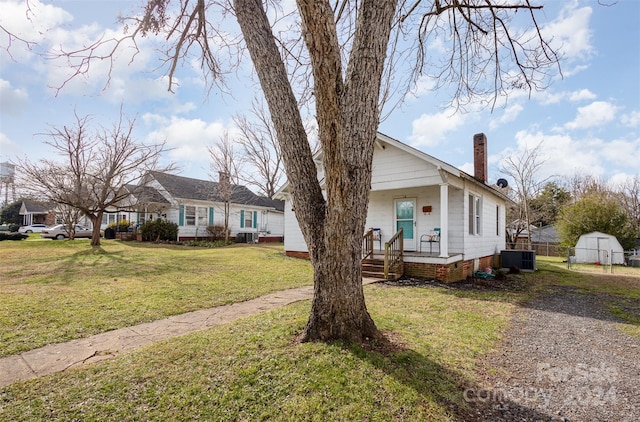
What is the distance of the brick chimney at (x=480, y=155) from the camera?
42.9 ft

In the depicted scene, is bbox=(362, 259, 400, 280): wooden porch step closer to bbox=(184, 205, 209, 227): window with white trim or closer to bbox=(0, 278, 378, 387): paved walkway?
bbox=(0, 278, 378, 387): paved walkway

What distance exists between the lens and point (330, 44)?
2.65m

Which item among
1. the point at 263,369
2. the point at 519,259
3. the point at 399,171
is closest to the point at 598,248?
the point at 519,259

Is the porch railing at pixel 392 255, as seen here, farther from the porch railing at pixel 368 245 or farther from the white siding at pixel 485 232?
the white siding at pixel 485 232

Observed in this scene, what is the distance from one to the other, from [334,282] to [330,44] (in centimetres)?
233

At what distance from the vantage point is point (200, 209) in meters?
22.6

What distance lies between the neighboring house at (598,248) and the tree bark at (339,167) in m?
20.3

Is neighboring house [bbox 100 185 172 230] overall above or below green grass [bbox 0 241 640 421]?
above

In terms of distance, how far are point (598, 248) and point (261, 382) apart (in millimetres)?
22267

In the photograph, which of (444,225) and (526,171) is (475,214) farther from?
(526,171)

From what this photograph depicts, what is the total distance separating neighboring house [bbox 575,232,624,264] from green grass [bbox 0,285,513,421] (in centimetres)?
1965

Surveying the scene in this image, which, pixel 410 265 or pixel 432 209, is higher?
pixel 432 209

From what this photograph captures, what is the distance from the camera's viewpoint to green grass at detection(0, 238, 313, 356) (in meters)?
4.24

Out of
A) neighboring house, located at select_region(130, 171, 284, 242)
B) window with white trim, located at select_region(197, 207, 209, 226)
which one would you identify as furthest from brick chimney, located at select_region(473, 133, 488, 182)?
window with white trim, located at select_region(197, 207, 209, 226)
